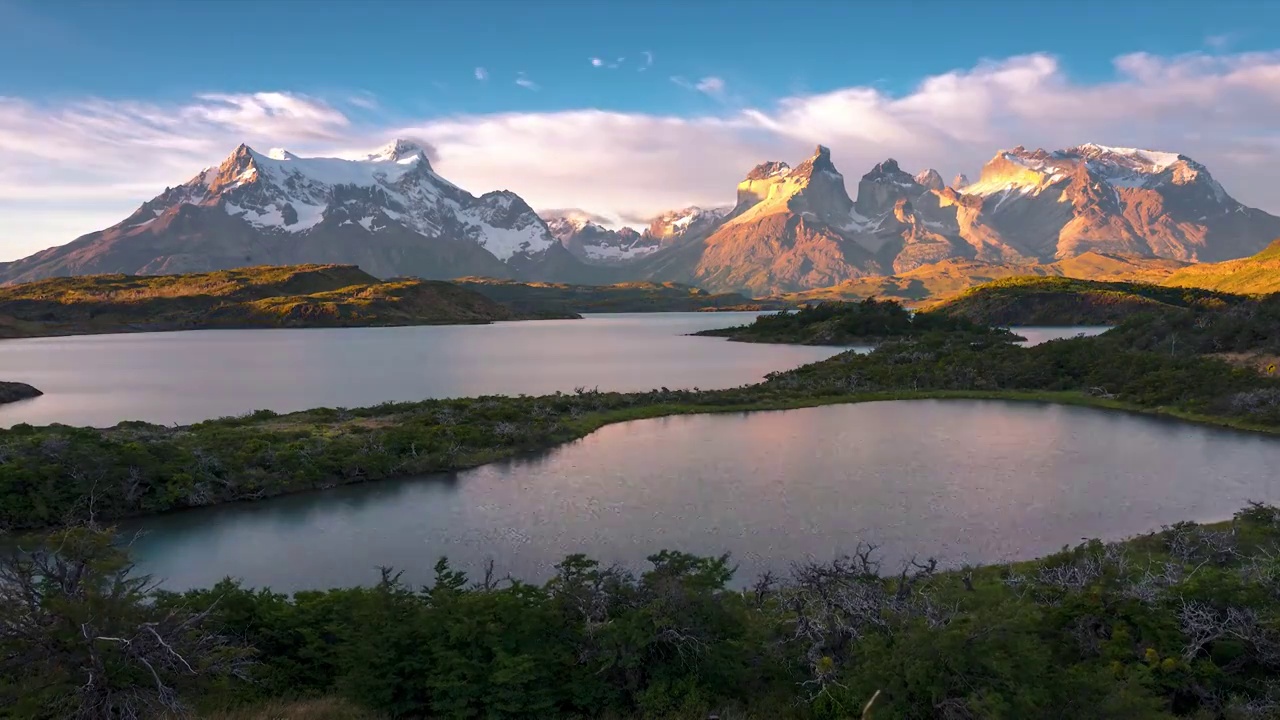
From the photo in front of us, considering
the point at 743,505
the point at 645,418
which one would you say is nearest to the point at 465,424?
the point at 645,418

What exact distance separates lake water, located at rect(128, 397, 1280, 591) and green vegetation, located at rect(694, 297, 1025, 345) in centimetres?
7785

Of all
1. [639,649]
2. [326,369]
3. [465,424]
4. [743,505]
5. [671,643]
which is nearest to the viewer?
[639,649]

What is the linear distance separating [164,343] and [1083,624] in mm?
180302

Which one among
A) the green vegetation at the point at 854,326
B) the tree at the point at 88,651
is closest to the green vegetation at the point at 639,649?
the tree at the point at 88,651

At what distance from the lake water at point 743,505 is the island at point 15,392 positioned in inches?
2284

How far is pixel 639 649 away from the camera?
49.7ft

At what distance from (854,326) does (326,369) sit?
97997 millimetres

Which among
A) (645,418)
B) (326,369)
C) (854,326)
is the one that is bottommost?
(645,418)

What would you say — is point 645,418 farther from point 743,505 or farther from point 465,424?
point 743,505

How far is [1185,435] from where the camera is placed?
5053 cm

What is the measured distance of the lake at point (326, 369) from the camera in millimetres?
70250

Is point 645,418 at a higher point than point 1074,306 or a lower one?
lower

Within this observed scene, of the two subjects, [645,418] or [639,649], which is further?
[645,418]

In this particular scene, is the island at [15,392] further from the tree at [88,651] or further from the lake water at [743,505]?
the tree at [88,651]
